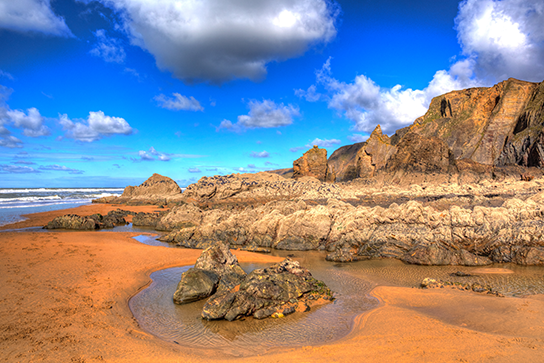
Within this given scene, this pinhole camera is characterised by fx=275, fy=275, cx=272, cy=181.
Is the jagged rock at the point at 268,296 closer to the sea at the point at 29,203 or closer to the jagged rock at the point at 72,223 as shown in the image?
the jagged rock at the point at 72,223

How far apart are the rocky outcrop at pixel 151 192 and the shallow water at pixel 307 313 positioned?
136 feet

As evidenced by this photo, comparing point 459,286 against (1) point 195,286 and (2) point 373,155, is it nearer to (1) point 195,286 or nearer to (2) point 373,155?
(1) point 195,286

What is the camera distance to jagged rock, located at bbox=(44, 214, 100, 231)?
2286 centimetres

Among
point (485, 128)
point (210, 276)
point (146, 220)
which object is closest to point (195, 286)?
point (210, 276)

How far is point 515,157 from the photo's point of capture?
5409 centimetres

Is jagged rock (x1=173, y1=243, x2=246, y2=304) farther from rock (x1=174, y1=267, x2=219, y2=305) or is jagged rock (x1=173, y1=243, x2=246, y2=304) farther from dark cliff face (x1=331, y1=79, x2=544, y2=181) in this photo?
dark cliff face (x1=331, y1=79, x2=544, y2=181)

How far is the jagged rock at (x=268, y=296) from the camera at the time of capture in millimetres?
7738

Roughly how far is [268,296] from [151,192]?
53.0 m

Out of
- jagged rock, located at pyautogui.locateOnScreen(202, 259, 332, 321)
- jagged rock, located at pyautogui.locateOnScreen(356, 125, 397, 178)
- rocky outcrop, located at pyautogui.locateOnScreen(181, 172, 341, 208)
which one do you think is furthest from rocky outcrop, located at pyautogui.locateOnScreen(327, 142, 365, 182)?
jagged rock, located at pyautogui.locateOnScreen(202, 259, 332, 321)

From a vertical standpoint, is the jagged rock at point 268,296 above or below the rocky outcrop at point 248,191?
below

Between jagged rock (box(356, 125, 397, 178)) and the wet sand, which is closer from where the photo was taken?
the wet sand

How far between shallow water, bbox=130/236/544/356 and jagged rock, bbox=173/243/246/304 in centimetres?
38

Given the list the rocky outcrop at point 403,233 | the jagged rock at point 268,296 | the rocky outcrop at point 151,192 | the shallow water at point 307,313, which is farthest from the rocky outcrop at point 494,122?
the rocky outcrop at point 151,192

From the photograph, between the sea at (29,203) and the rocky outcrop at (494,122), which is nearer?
the sea at (29,203)
